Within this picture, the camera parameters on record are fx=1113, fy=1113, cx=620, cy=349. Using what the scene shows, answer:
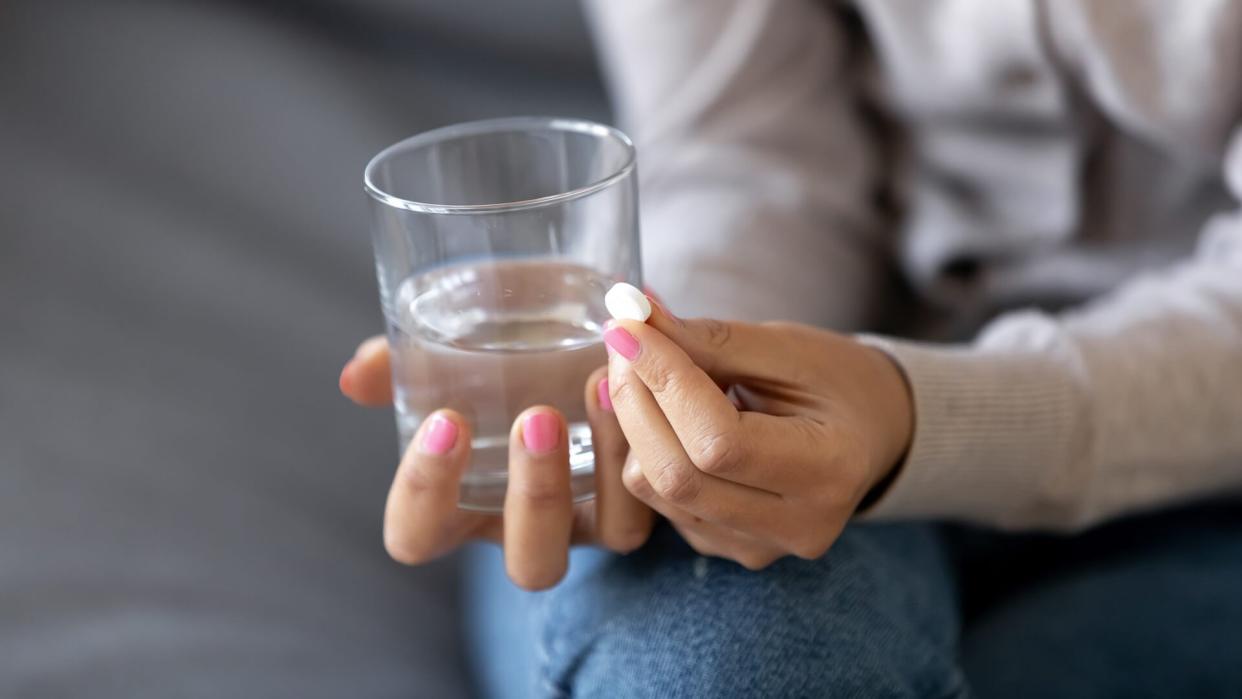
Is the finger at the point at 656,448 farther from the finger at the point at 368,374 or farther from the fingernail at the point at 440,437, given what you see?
→ the finger at the point at 368,374

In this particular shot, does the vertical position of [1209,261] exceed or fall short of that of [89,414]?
it exceeds it

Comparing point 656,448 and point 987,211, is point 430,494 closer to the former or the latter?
point 656,448

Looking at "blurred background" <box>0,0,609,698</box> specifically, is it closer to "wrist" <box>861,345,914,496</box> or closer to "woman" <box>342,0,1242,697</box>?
"woman" <box>342,0,1242,697</box>

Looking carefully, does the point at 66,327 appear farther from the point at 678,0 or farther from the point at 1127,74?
the point at 1127,74

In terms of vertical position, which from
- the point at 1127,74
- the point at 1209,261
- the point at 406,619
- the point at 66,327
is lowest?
the point at 406,619

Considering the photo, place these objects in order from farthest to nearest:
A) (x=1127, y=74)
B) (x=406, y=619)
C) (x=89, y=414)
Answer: (x=89, y=414) < (x=406, y=619) < (x=1127, y=74)

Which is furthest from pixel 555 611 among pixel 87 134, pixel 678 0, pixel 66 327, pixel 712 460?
pixel 87 134

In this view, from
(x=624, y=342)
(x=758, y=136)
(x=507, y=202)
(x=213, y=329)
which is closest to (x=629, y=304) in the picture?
(x=624, y=342)

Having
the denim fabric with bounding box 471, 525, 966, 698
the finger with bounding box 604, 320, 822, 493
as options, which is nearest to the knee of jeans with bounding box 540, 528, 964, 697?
the denim fabric with bounding box 471, 525, 966, 698
